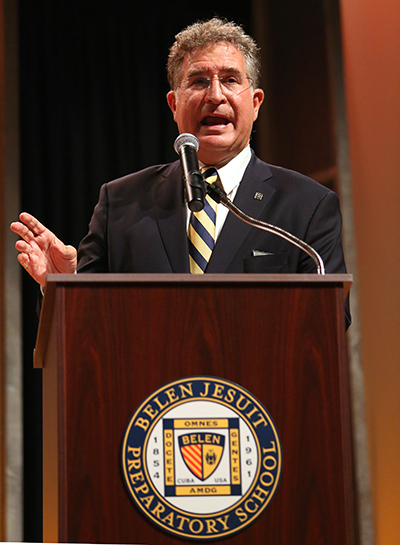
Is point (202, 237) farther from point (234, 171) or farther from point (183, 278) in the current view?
Result: point (183, 278)

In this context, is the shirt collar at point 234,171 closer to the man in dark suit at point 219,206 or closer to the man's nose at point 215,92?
the man in dark suit at point 219,206

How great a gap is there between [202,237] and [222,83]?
1.57 ft

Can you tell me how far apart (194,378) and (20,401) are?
2.53m

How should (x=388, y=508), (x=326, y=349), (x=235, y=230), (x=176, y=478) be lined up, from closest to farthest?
1. (x=176, y=478)
2. (x=326, y=349)
3. (x=235, y=230)
4. (x=388, y=508)

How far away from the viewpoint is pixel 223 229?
1797mm

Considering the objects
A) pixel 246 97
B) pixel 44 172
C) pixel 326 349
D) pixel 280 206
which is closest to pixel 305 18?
pixel 44 172

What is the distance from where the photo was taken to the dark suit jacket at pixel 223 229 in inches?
70.2

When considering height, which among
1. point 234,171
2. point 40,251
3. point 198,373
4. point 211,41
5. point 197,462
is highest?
point 211,41

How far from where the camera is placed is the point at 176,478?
1.13 m

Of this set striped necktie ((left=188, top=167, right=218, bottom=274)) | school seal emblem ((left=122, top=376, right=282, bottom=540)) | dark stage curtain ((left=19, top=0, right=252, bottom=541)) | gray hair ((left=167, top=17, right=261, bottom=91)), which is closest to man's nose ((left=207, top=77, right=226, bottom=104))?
gray hair ((left=167, top=17, right=261, bottom=91))

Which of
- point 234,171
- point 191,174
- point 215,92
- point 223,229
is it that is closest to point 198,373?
point 191,174

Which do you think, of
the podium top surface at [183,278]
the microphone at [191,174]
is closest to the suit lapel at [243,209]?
the microphone at [191,174]

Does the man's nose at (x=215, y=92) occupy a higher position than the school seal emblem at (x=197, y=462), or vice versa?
the man's nose at (x=215, y=92)

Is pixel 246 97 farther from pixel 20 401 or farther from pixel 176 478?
pixel 20 401
